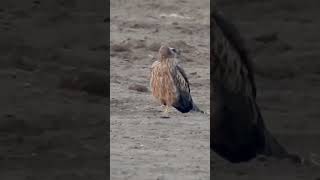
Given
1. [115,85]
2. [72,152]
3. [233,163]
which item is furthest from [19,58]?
[233,163]

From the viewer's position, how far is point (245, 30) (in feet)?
29.3

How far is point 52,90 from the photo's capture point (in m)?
7.16

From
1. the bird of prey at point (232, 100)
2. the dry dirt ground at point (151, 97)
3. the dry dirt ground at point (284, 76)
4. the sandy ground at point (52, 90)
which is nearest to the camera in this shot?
the bird of prey at point (232, 100)

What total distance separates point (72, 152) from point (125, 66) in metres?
1.89

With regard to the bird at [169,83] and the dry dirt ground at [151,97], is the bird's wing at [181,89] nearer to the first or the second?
the bird at [169,83]

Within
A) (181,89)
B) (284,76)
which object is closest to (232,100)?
(181,89)

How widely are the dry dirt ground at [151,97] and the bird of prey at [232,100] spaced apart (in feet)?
0.73

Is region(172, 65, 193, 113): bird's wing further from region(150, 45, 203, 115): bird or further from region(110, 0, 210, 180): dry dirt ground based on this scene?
region(110, 0, 210, 180): dry dirt ground

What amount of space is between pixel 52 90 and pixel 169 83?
1688 millimetres

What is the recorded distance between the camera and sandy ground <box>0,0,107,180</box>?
19.1ft

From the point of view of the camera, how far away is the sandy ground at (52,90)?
582 cm

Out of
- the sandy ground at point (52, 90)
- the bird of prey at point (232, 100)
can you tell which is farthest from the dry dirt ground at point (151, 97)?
the bird of prey at point (232, 100)

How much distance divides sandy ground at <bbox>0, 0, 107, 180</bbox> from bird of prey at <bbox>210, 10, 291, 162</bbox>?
0.58 m

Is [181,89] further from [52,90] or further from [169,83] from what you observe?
[52,90]
